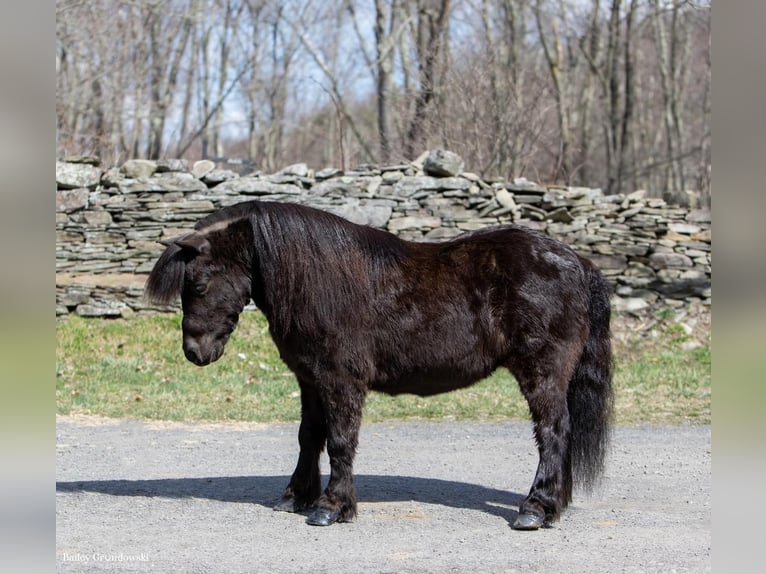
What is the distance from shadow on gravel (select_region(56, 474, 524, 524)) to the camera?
6023 millimetres

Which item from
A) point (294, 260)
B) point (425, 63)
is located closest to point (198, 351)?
point (294, 260)

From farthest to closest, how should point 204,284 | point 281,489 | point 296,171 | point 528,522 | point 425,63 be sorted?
point 425,63 → point 296,171 → point 281,489 → point 204,284 → point 528,522

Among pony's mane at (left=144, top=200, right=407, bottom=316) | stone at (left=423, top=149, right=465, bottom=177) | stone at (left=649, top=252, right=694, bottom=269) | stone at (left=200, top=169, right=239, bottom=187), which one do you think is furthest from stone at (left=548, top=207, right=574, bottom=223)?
pony's mane at (left=144, top=200, right=407, bottom=316)

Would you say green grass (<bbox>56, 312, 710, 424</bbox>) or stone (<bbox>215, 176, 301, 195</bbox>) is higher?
stone (<bbox>215, 176, 301, 195</bbox>)

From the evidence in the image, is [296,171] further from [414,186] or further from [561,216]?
[561,216]

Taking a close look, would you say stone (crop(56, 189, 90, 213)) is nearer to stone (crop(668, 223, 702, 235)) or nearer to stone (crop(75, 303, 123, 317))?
stone (crop(75, 303, 123, 317))

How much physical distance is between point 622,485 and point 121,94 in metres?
20.6

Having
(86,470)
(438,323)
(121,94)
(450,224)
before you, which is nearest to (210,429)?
(86,470)

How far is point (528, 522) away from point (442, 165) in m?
9.21

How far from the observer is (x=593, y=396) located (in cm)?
567

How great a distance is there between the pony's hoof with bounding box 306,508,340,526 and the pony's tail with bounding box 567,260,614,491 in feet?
5.34

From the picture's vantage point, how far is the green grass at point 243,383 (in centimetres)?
951

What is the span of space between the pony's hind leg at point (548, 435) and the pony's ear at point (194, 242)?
2193 millimetres

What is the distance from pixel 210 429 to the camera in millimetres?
8812
